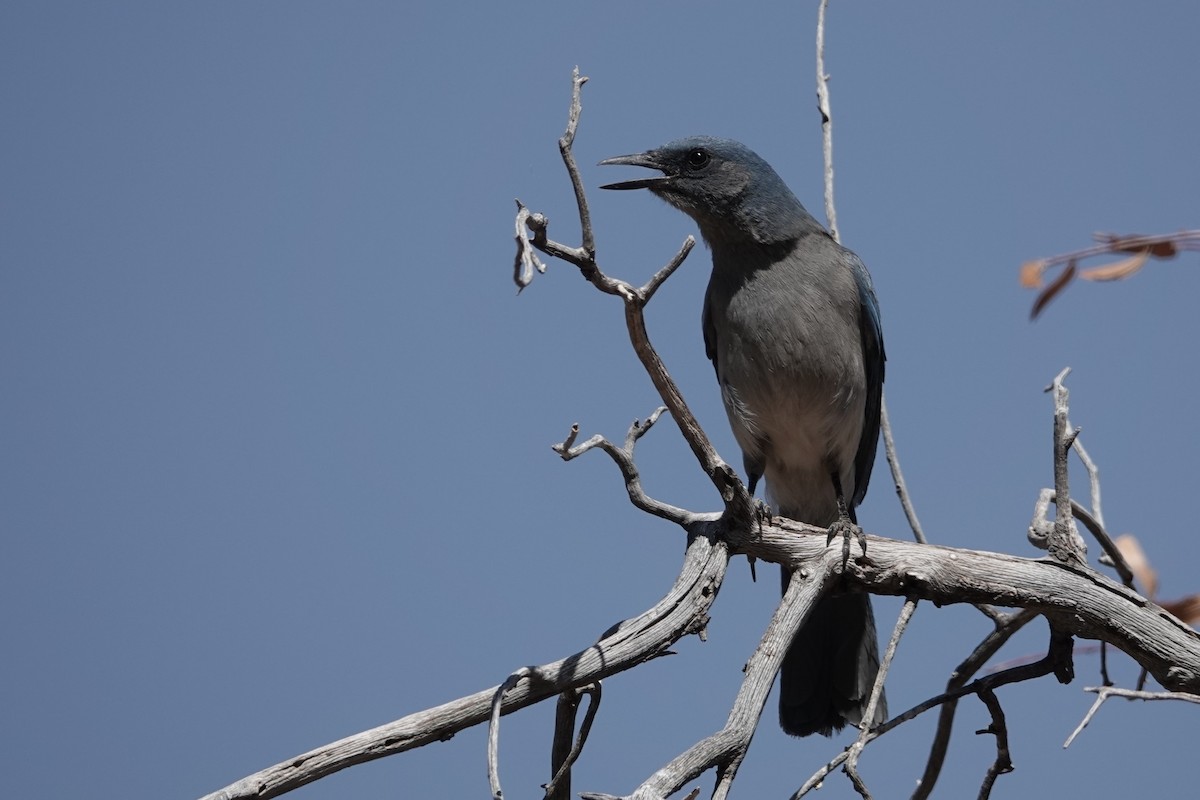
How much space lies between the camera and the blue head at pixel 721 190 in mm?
5816

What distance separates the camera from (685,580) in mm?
3883

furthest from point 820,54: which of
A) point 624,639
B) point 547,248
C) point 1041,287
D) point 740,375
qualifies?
point 1041,287

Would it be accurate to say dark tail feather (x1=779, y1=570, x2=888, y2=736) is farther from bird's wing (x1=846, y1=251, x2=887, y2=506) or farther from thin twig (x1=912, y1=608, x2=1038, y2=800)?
bird's wing (x1=846, y1=251, x2=887, y2=506)

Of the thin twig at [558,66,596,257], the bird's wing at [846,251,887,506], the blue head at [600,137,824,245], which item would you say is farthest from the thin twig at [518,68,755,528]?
the blue head at [600,137,824,245]

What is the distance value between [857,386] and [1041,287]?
440 cm

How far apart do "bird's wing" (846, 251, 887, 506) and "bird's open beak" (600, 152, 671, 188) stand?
3.58ft

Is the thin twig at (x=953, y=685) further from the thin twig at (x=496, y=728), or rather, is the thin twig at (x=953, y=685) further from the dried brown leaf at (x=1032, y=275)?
the dried brown leaf at (x=1032, y=275)

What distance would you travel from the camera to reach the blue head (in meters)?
5.82

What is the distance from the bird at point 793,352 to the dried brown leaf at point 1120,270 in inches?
164

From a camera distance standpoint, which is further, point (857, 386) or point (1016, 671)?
point (857, 386)

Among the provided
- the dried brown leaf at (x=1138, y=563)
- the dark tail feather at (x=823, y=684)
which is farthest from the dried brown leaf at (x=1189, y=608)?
the dark tail feather at (x=823, y=684)

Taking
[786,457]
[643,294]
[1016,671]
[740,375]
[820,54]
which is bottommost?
[1016,671]

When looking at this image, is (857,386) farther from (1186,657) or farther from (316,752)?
(316,752)

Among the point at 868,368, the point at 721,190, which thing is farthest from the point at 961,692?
the point at 721,190
